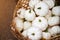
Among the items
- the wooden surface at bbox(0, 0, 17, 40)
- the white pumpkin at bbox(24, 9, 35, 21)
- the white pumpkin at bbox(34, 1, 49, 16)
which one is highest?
the white pumpkin at bbox(34, 1, 49, 16)

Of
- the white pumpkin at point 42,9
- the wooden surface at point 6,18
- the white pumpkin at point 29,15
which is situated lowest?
the wooden surface at point 6,18

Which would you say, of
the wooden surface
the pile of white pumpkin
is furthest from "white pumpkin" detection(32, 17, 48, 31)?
the wooden surface

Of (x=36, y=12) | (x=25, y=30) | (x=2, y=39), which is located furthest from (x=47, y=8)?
(x=2, y=39)

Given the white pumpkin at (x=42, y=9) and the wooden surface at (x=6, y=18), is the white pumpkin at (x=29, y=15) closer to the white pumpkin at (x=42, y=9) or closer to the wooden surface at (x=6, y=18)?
the white pumpkin at (x=42, y=9)

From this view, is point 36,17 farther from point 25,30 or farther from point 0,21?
point 0,21

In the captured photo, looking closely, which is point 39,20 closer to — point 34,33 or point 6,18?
point 34,33

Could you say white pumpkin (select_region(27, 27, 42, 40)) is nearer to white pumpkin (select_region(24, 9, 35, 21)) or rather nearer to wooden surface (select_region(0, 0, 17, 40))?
white pumpkin (select_region(24, 9, 35, 21))

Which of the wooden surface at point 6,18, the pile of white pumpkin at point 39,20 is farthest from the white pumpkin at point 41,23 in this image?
the wooden surface at point 6,18
